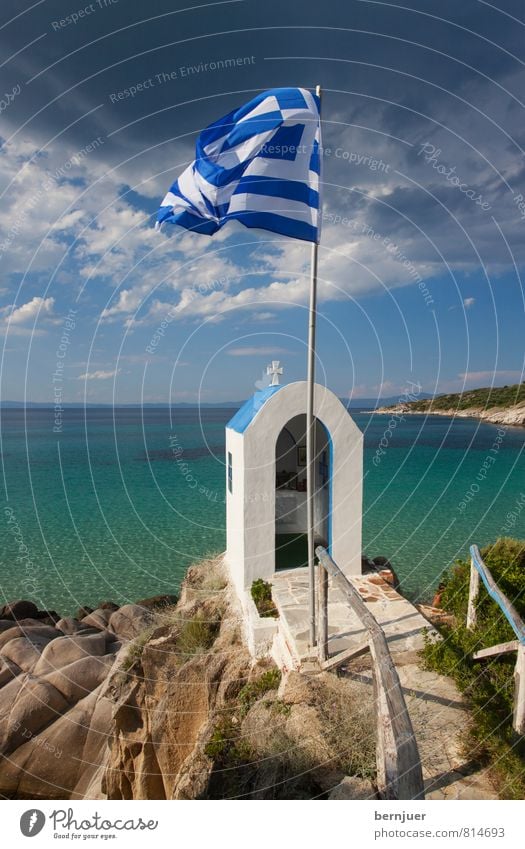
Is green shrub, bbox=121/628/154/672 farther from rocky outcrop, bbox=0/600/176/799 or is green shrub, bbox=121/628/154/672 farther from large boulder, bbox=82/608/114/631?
large boulder, bbox=82/608/114/631

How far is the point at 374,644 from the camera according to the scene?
4.23m

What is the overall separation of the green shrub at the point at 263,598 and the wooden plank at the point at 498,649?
11.2 ft

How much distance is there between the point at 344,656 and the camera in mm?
5305

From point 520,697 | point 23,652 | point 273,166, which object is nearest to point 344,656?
point 520,697

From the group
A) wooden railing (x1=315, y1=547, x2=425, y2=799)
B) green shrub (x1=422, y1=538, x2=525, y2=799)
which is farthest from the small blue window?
wooden railing (x1=315, y1=547, x2=425, y2=799)

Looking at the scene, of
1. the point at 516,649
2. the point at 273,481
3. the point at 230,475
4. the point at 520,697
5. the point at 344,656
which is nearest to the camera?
the point at 520,697

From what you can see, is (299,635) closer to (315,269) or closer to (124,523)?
(315,269)

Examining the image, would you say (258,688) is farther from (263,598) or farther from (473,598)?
(473,598)

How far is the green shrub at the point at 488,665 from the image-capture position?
421cm

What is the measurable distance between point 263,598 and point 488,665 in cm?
398

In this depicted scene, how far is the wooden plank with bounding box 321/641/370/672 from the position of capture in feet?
16.6

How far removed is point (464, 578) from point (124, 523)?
21672 millimetres

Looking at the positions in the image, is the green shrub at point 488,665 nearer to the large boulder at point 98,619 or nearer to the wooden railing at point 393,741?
the wooden railing at point 393,741
